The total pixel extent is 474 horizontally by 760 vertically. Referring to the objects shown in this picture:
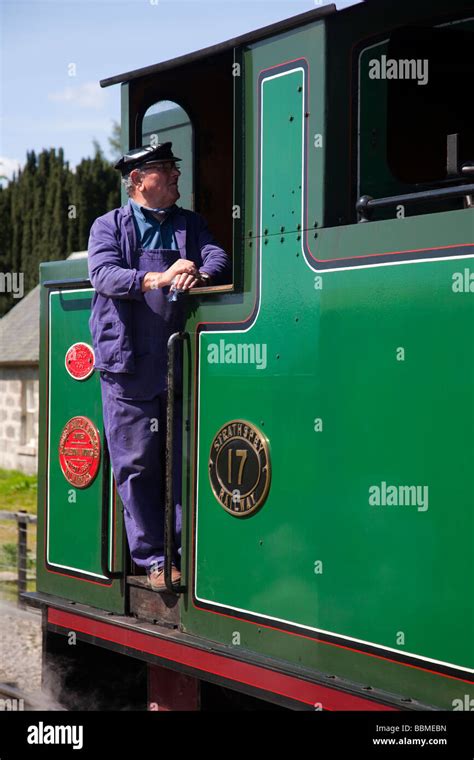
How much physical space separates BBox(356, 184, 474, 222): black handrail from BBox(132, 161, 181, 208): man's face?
108 centimetres

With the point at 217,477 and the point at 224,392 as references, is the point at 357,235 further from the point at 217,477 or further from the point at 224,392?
the point at 217,477

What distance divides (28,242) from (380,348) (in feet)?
127

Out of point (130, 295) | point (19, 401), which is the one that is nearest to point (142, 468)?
point (130, 295)

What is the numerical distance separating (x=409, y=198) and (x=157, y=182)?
4.51ft

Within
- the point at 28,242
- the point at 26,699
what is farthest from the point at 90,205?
the point at 26,699

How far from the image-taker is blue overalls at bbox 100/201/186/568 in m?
4.13

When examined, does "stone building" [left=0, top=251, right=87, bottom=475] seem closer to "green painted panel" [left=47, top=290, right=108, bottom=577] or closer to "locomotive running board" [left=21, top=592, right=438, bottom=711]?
"green painted panel" [left=47, top=290, right=108, bottom=577]

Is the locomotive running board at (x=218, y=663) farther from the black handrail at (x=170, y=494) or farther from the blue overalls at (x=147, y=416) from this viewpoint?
the blue overalls at (x=147, y=416)

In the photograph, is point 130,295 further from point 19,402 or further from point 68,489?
point 19,402

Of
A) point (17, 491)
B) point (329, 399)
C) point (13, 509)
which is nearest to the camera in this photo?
point (329, 399)

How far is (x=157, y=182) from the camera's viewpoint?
427 cm

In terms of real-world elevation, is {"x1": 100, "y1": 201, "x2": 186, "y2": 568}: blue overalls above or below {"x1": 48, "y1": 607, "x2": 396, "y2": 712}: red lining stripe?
above

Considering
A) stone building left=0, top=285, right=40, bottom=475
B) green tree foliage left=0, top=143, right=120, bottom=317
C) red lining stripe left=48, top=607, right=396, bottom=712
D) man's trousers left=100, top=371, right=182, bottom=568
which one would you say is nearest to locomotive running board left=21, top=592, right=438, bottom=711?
red lining stripe left=48, top=607, right=396, bottom=712

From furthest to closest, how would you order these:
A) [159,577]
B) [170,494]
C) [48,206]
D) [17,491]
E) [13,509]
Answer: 1. [48,206]
2. [17,491]
3. [13,509]
4. [159,577]
5. [170,494]
